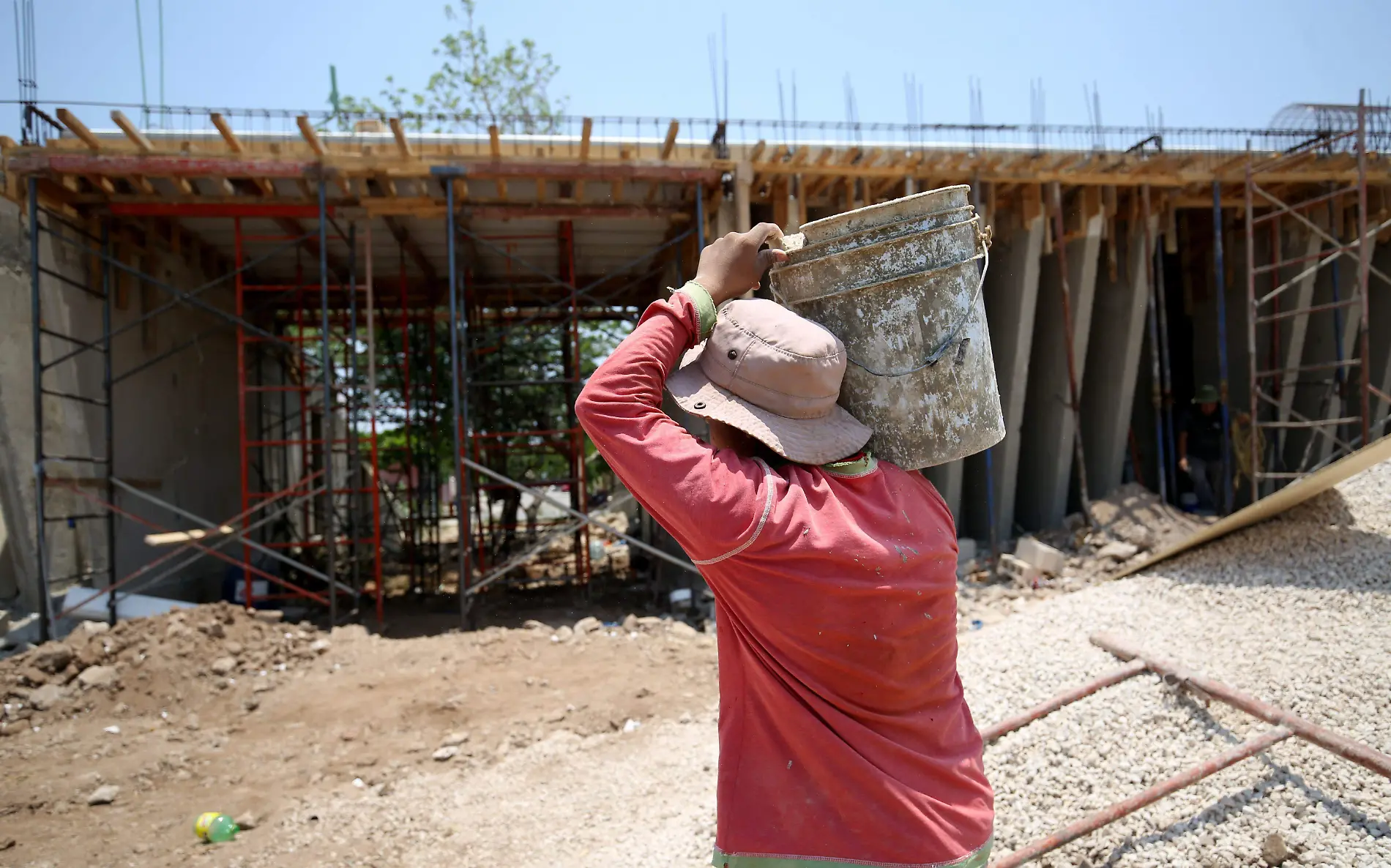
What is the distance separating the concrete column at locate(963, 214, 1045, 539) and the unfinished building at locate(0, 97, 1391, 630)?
1.4 inches

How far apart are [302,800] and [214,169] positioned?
6.18 meters

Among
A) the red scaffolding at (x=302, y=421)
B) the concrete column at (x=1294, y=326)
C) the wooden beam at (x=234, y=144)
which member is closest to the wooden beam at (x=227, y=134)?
the wooden beam at (x=234, y=144)

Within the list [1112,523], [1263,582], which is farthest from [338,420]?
[1263,582]

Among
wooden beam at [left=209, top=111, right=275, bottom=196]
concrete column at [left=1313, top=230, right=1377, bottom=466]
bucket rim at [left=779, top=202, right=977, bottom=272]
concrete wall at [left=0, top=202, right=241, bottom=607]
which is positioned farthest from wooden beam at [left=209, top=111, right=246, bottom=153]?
concrete column at [left=1313, top=230, right=1377, bottom=466]

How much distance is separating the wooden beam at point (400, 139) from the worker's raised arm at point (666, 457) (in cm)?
727

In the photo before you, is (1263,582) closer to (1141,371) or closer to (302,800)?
(302,800)

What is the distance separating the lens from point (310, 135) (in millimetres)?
7941

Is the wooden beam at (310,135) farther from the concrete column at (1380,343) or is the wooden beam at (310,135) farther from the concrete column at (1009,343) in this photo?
the concrete column at (1380,343)

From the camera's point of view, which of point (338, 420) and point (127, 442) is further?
point (338, 420)

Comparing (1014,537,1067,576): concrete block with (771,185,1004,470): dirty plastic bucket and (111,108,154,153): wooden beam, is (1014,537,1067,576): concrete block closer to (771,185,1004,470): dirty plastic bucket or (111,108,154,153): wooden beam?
(771,185,1004,470): dirty plastic bucket

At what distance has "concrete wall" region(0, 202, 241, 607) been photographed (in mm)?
8516

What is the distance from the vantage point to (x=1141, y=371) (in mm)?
12438

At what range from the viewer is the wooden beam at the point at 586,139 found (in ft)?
26.3

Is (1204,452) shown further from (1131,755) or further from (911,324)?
(911,324)
